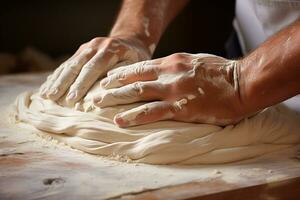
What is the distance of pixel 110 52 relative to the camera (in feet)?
4.50

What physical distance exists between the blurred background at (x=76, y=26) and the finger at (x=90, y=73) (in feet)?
A: 5.84

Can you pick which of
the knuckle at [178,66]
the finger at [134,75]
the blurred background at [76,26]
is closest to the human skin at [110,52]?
the finger at [134,75]

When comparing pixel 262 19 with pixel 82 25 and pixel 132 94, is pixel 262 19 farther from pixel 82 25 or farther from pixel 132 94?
pixel 82 25

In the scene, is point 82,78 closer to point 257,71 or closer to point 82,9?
point 257,71

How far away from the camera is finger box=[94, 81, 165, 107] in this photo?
46.6 inches

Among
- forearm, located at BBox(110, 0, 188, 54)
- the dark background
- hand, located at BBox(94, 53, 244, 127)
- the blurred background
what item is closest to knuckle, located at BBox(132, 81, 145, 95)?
hand, located at BBox(94, 53, 244, 127)

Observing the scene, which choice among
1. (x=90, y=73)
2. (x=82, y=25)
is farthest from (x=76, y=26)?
(x=90, y=73)

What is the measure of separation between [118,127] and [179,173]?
202 millimetres

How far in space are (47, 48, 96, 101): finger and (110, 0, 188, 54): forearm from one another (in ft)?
0.67

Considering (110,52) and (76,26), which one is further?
(76,26)

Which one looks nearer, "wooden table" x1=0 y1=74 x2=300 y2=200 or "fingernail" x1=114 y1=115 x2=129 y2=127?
"wooden table" x1=0 y1=74 x2=300 y2=200

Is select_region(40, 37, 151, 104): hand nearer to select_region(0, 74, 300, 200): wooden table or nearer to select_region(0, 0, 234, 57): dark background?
select_region(0, 74, 300, 200): wooden table

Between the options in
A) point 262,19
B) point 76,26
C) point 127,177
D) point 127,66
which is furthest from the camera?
point 76,26

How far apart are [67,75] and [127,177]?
42 cm
